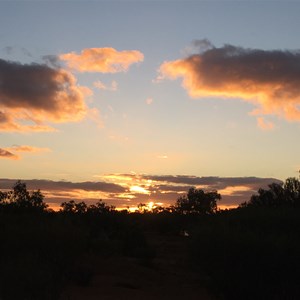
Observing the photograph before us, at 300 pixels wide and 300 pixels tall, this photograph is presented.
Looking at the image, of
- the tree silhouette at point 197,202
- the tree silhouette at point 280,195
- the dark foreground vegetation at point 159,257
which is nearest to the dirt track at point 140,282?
the dark foreground vegetation at point 159,257

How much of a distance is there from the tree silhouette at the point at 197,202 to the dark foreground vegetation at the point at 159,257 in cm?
3291

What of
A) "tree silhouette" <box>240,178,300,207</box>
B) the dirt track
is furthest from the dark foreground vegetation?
"tree silhouette" <box>240,178,300,207</box>

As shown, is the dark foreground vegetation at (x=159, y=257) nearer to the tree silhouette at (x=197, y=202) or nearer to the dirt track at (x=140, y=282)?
the dirt track at (x=140, y=282)

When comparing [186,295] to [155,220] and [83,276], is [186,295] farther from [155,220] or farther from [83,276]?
[155,220]

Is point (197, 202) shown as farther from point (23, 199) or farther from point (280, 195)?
point (23, 199)

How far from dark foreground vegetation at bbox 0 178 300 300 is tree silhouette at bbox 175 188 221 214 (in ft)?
108

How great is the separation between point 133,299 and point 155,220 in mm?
42118

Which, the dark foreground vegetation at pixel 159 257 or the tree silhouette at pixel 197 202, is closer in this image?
the dark foreground vegetation at pixel 159 257

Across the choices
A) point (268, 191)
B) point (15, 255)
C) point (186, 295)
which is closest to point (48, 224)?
point (15, 255)

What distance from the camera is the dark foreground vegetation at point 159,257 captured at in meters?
17.1

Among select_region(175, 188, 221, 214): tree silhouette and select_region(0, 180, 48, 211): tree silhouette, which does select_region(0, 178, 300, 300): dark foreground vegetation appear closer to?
select_region(0, 180, 48, 211): tree silhouette

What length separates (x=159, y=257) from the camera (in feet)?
109

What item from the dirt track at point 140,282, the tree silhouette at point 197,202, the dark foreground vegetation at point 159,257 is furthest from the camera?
the tree silhouette at point 197,202

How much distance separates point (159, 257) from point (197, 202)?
39111 mm
